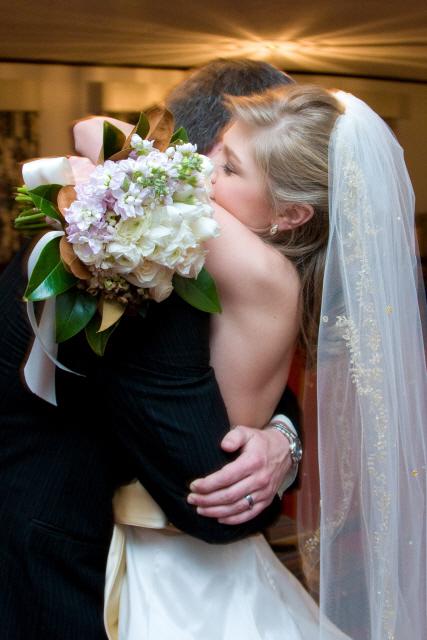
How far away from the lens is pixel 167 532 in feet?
5.00

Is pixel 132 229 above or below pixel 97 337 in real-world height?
above

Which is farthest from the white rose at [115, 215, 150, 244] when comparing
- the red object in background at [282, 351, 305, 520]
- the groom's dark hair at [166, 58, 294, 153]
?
the red object in background at [282, 351, 305, 520]

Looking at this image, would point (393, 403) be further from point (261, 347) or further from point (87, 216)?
point (87, 216)

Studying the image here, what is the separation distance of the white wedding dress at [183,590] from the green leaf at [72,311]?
0.36 metres

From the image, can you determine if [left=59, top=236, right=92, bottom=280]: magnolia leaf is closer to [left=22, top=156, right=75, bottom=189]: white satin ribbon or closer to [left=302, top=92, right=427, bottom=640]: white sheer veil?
[left=22, top=156, right=75, bottom=189]: white satin ribbon

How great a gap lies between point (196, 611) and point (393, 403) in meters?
0.48

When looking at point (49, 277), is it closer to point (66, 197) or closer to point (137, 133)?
point (66, 197)

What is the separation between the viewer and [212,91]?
188 centimetres

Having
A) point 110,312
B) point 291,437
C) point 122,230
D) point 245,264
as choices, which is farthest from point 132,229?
point 291,437

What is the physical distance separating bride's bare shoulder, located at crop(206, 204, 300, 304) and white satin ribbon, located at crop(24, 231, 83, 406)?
0.81 ft

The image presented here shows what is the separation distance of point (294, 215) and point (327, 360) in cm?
25

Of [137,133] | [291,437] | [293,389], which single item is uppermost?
[137,133]

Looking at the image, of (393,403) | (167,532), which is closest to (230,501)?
(167,532)

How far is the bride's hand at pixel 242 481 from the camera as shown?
1348 mm
